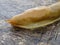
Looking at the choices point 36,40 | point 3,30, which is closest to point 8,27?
point 3,30

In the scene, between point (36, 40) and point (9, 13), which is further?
point (9, 13)

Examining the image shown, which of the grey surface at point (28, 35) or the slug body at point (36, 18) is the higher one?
the slug body at point (36, 18)

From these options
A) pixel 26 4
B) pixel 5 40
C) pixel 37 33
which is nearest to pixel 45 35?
pixel 37 33

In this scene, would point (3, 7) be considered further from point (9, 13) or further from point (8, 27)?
point (8, 27)

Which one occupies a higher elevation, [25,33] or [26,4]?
[26,4]

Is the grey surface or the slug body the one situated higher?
the slug body

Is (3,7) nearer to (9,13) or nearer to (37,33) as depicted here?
(9,13)
